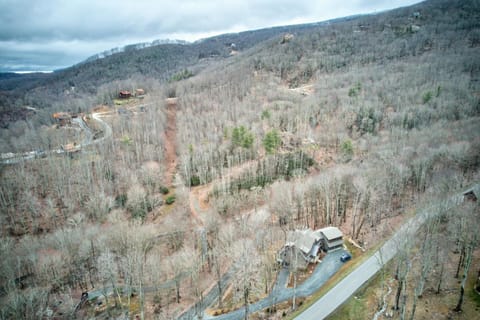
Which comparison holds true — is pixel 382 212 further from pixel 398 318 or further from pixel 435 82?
pixel 435 82

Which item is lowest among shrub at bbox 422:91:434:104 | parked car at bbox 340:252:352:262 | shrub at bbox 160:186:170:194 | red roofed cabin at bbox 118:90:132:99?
parked car at bbox 340:252:352:262

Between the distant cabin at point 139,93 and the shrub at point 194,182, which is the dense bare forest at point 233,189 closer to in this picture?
the shrub at point 194,182

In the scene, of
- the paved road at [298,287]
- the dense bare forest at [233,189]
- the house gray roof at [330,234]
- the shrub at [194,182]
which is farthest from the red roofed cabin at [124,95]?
the paved road at [298,287]

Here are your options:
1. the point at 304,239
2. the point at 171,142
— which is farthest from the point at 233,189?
the point at 171,142

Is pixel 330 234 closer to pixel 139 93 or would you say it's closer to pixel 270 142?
pixel 270 142

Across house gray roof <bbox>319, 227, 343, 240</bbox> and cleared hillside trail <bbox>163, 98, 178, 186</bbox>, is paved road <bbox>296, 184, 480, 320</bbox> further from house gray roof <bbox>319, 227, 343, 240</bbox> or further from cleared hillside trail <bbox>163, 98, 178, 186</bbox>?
cleared hillside trail <bbox>163, 98, 178, 186</bbox>

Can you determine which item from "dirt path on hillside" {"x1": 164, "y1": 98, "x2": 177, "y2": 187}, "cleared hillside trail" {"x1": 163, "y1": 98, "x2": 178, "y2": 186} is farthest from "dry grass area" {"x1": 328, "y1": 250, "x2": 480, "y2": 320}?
"cleared hillside trail" {"x1": 163, "y1": 98, "x2": 178, "y2": 186}
